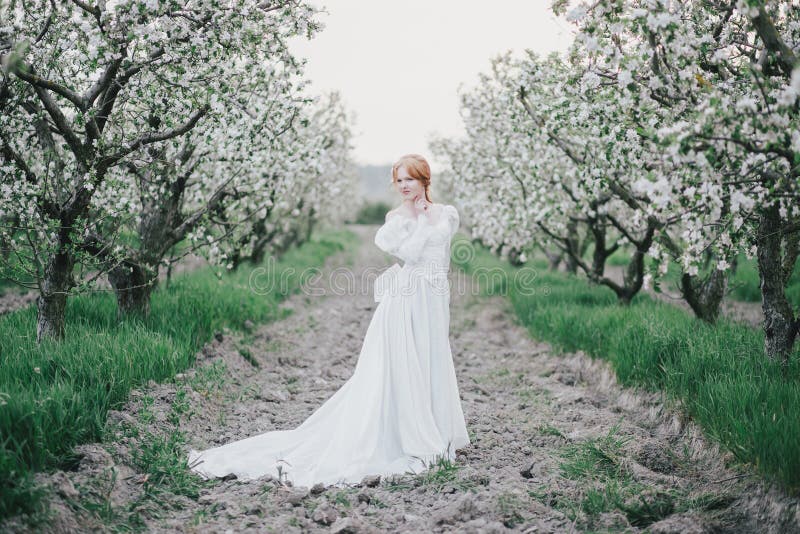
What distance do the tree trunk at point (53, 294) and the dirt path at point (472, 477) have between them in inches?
53.2

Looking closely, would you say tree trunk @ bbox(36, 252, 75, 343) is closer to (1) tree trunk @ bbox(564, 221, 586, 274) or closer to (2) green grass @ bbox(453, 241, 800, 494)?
(2) green grass @ bbox(453, 241, 800, 494)

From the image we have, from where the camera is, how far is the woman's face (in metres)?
5.73

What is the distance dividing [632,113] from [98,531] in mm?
5730

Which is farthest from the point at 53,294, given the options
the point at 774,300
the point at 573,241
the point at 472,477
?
the point at 573,241

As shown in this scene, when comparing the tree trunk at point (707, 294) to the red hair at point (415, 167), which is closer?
the red hair at point (415, 167)

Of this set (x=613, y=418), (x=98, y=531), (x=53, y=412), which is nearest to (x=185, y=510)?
(x=98, y=531)

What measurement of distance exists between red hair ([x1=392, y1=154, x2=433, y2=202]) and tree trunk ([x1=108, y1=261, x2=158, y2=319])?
12.5 ft

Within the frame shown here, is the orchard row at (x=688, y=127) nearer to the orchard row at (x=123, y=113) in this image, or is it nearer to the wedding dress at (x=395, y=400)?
the wedding dress at (x=395, y=400)

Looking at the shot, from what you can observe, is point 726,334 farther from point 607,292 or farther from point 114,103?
point 114,103

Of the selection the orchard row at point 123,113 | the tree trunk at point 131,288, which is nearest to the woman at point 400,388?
the orchard row at point 123,113

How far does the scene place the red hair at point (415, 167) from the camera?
574 cm

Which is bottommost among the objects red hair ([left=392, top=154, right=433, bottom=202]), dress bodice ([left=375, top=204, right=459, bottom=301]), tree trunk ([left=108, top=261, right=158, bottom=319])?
tree trunk ([left=108, top=261, right=158, bottom=319])

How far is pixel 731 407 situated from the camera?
4.84 metres

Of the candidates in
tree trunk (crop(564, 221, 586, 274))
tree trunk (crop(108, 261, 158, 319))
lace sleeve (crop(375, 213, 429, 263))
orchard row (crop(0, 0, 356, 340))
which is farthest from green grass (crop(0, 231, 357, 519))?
tree trunk (crop(564, 221, 586, 274))
